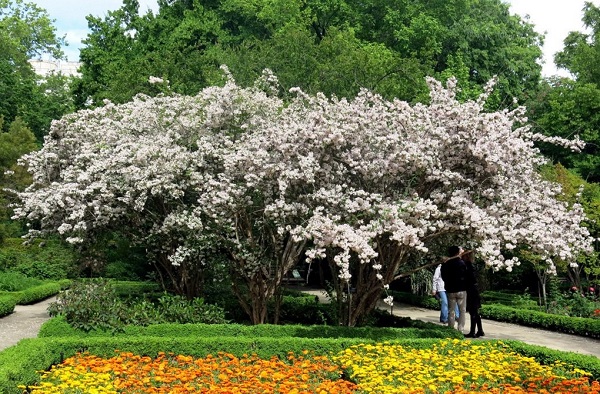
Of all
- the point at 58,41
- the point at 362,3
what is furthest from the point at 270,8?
the point at 58,41

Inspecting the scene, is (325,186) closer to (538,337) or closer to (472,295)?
(472,295)

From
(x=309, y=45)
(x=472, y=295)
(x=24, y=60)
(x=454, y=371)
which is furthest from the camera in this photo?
(x=24, y=60)

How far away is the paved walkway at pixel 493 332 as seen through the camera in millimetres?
13867

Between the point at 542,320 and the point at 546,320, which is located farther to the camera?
the point at 542,320

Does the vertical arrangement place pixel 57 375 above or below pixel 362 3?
below

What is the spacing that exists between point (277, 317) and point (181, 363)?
514 centimetres

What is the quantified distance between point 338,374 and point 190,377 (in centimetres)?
211

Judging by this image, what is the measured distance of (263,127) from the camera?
13.1 m

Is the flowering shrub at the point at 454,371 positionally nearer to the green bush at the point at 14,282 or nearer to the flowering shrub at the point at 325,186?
the flowering shrub at the point at 325,186

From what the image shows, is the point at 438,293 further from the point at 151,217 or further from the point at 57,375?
the point at 57,375

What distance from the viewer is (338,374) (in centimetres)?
884

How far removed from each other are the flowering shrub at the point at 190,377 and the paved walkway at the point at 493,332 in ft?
16.4

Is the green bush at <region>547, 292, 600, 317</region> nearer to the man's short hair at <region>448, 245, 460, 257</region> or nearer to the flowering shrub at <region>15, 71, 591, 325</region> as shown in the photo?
the flowering shrub at <region>15, 71, 591, 325</region>

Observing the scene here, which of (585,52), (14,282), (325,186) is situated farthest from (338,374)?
(585,52)
